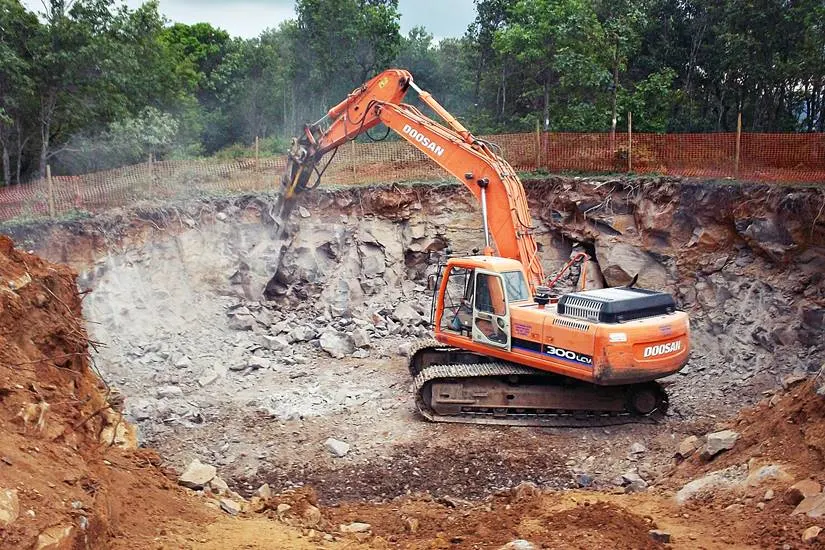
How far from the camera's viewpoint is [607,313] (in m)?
8.60

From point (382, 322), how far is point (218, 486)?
646 centimetres

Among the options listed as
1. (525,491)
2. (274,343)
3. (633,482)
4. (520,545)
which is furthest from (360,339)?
(520,545)

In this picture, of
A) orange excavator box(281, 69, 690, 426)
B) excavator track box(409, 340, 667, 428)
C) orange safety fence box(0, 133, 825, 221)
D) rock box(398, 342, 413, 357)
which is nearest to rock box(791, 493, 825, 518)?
orange excavator box(281, 69, 690, 426)

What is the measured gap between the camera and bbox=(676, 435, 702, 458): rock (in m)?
7.86

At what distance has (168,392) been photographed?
10078mm

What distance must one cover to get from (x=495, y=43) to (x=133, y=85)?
10.2m

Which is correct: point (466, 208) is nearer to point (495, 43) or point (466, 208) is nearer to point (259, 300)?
point (259, 300)

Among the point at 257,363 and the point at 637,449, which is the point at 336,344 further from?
the point at 637,449

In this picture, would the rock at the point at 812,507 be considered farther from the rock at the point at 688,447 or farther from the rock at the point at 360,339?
the rock at the point at 360,339

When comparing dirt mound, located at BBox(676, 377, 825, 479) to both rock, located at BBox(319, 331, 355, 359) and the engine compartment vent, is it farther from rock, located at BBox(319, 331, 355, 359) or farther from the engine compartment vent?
rock, located at BBox(319, 331, 355, 359)

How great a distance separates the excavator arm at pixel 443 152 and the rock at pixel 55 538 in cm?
664

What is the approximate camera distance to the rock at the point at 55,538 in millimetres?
4133

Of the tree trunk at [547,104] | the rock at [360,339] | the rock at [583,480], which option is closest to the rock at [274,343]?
the rock at [360,339]

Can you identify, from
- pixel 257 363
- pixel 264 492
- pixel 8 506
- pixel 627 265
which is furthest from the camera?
pixel 627 265
